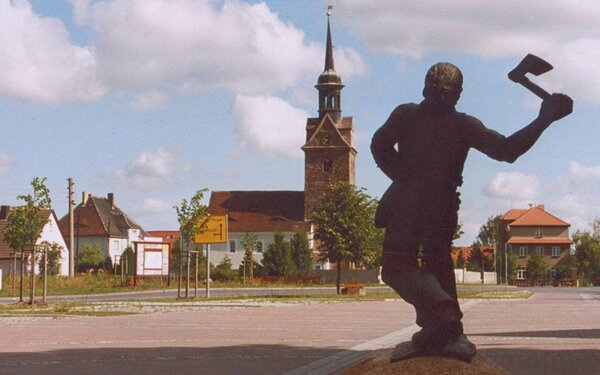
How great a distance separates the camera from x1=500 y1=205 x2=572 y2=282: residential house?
12312 centimetres

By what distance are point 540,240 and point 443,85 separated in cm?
11966

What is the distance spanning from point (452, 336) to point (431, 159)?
1.22 meters

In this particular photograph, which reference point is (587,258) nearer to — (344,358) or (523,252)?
(523,252)

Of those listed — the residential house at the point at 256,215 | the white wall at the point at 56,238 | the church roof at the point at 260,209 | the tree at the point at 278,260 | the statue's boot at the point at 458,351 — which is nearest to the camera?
the statue's boot at the point at 458,351

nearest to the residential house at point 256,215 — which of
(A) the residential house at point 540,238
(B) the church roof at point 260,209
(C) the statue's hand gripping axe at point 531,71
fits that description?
(B) the church roof at point 260,209

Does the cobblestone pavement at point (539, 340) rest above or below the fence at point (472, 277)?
below

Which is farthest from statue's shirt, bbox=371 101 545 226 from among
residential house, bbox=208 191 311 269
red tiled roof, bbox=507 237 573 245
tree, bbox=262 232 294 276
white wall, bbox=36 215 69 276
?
red tiled roof, bbox=507 237 573 245

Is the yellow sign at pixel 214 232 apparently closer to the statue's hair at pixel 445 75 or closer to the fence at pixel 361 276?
the statue's hair at pixel 445 75

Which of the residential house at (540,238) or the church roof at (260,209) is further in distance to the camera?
the residential house at (540,238)

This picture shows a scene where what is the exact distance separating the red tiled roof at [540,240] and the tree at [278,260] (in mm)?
50612

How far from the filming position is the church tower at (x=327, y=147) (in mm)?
115500

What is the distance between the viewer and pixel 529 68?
23.5 ft

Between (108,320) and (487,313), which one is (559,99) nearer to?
(108,320)

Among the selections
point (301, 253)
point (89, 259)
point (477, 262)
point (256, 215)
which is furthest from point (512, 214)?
point (89, 259)
